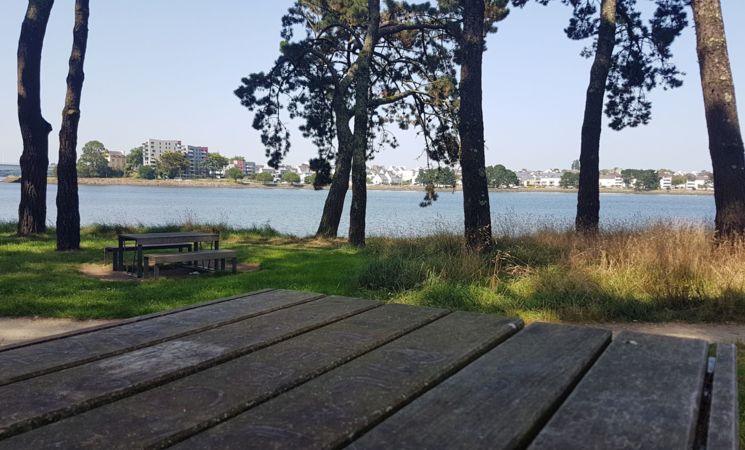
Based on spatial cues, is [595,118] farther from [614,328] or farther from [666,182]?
[666,182]

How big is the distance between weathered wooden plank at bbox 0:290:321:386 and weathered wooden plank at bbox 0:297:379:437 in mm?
43

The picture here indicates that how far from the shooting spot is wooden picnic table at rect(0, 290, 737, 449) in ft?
3.08

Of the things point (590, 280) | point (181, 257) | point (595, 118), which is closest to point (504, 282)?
point (590, 280)

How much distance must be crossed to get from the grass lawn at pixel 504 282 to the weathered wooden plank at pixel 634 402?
2.99 meters

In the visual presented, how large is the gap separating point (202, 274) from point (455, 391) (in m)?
8.43

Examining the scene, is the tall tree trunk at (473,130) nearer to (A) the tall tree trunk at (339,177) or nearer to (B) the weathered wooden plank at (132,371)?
(A) the tall tree trunk at (339,177)

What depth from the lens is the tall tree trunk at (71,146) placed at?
11141 millimetres

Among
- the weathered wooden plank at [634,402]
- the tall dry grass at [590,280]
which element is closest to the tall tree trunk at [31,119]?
the tall dry grass at [590,280]

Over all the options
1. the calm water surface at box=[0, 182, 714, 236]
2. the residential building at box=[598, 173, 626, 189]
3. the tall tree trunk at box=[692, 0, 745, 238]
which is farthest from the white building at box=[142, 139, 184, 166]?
the tall tree trunk at box=[692, 0, 745, 238]

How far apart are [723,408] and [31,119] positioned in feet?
49.6

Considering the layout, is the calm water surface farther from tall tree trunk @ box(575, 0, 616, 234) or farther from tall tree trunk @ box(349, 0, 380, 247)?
tall tree trunk @ box(349, 0, 380, 247)

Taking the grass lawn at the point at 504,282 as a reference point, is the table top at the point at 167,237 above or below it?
above

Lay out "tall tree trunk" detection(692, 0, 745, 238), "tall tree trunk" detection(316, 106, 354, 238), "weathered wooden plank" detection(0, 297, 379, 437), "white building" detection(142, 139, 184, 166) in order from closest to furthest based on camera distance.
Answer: "weathered wooden plank" detection(0, 297, 379, 437) < "tall tree trunk" detection(692, 0, 745, 238) < "tall tree trunk" detection(316, 106, 354, 238) < "white building" detection(142, 139, 184, 166)

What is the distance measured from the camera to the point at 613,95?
52.5 ft
